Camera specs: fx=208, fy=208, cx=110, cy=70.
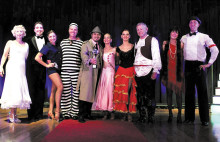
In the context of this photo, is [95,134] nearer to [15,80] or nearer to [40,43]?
[15,80]

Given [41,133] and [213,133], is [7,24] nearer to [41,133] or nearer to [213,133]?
[41,133]

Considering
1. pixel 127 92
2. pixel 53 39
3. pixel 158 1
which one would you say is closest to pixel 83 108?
pixel 127 92

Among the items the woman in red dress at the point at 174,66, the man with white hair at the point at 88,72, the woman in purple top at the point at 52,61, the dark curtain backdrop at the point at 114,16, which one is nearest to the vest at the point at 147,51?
the woman in red dress at the point at 174,66

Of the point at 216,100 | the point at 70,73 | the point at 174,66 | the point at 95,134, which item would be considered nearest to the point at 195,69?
the point at 174,66

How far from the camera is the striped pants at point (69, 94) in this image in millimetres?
3582

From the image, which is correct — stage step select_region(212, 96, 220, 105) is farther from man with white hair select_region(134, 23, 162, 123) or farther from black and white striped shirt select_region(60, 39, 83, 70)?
black and white striped shirt select_region(60, 39, 83, 70)

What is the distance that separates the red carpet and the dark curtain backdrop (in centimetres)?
314

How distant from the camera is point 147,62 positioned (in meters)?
3.37

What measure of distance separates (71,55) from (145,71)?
127cm

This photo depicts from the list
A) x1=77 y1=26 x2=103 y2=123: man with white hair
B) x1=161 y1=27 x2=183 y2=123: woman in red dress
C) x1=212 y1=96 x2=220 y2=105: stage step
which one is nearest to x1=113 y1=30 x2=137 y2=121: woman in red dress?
x1=77 y1=26 x2=103 y2=123: man with white hair

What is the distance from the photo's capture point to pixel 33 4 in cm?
600

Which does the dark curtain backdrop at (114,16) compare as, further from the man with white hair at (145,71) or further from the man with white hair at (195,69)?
the man with white hair at (145,71)

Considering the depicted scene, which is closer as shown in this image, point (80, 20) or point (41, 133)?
point (41, 133)

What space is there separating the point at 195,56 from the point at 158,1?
9.70 ft
